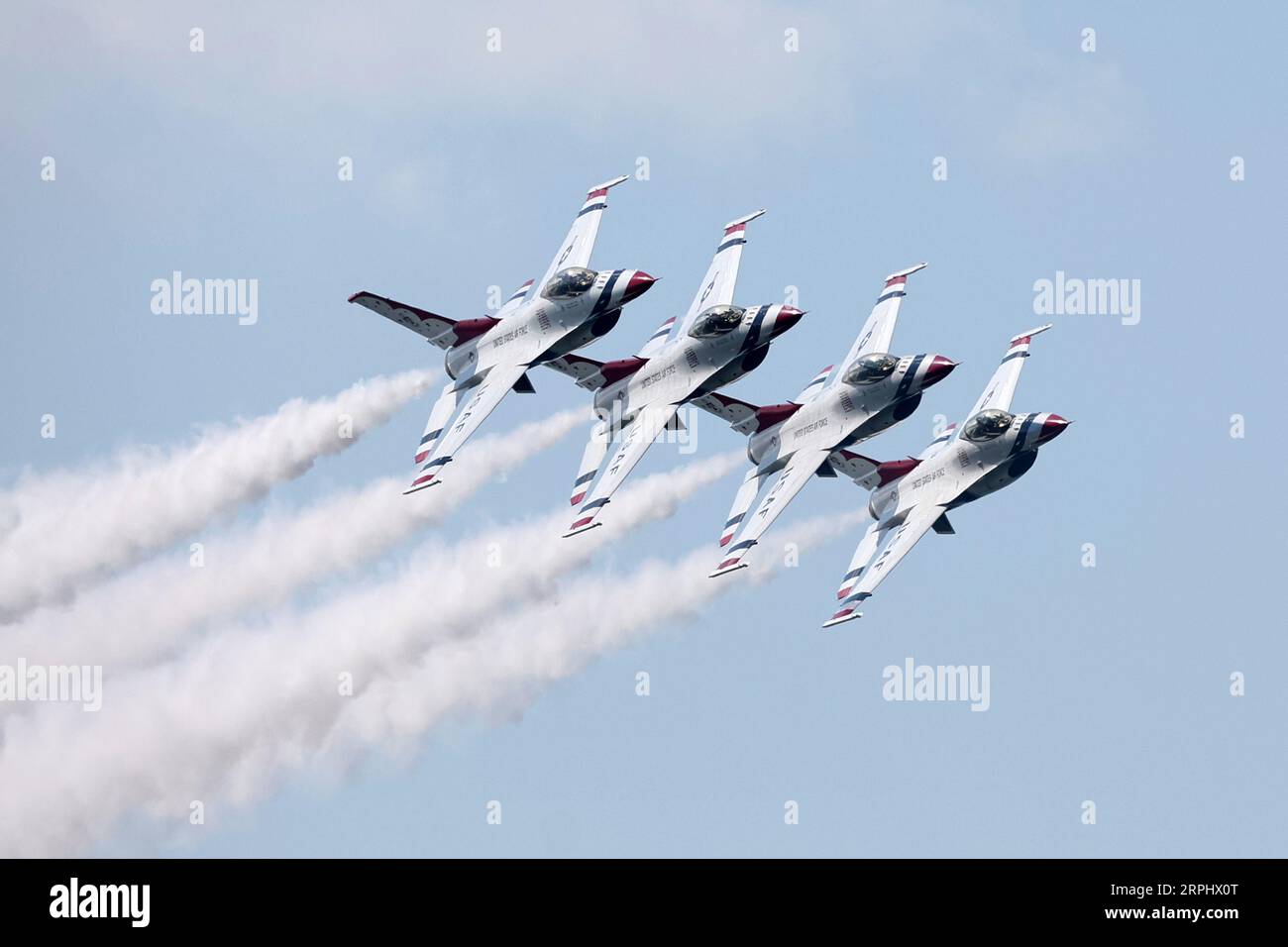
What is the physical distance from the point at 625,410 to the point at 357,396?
35.6 ft

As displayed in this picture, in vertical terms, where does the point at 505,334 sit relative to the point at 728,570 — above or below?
above

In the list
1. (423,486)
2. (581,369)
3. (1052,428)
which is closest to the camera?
(423,486)

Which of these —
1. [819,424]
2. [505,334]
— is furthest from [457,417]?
[819,424]

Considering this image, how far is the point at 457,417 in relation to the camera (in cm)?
9325

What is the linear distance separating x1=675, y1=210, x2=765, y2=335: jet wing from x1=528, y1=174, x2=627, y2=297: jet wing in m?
4.28

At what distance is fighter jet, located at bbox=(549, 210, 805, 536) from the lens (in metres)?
92.8

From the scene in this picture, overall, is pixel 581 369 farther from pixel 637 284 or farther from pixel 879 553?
pixel 879 553

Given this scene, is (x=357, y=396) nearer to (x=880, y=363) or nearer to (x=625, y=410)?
(x=625, y=410)

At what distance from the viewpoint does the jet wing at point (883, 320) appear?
9706cm

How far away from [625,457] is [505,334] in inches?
249

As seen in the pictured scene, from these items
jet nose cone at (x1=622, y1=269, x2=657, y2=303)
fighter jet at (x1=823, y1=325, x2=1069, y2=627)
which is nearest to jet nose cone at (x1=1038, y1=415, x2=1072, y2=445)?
fighter jet at (x1=823, y1=325, x2=1069, y2=627)

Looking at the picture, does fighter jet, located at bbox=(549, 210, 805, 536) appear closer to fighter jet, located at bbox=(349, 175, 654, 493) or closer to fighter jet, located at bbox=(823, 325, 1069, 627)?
fighter jet, located at bbox=(349, 175, 654, 493)

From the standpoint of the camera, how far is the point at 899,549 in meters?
93.9
